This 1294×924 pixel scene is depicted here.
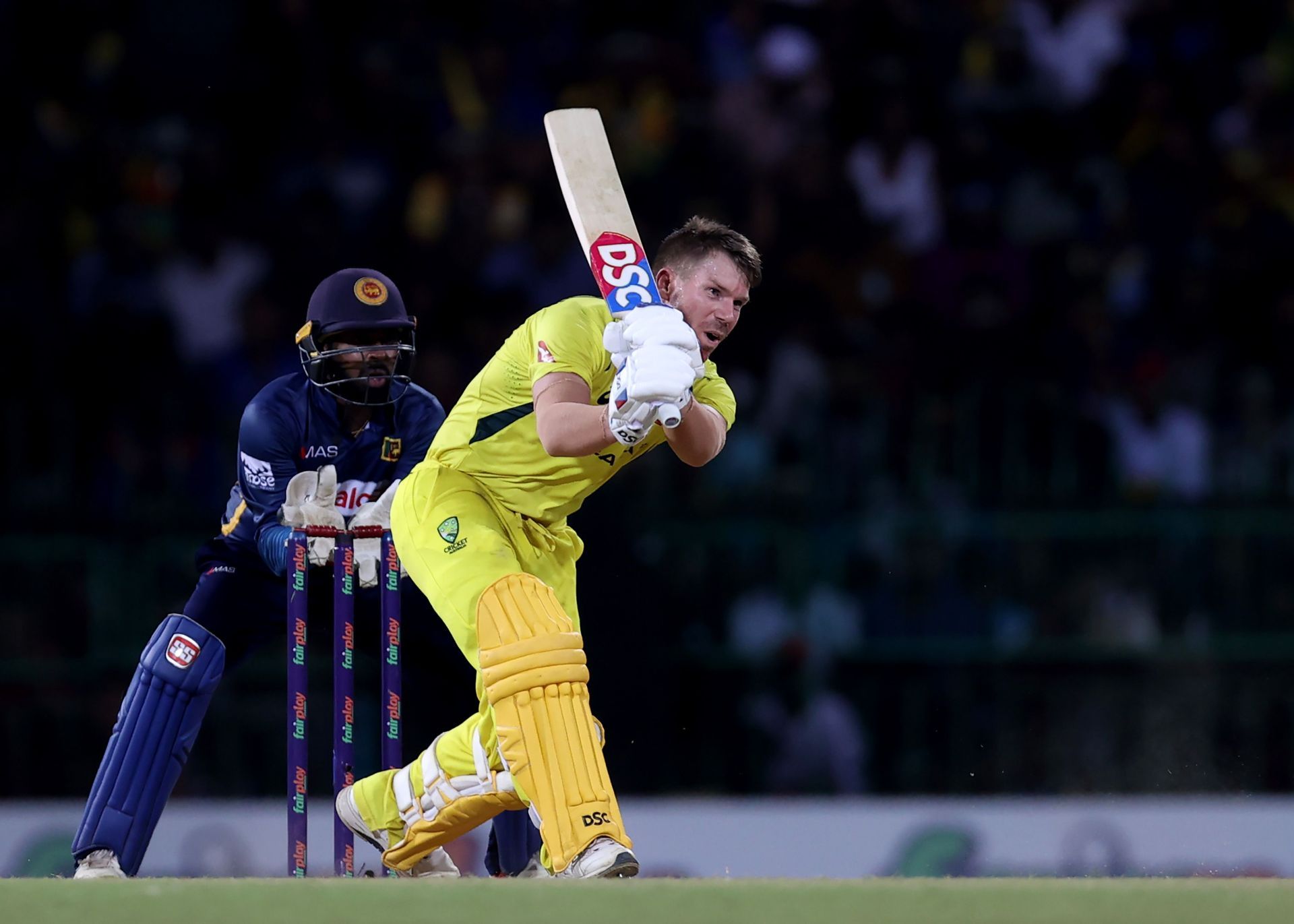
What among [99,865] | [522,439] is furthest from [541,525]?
[99,865]

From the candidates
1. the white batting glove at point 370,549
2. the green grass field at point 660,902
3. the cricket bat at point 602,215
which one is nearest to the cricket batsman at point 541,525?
the cricket bat at point 602,215

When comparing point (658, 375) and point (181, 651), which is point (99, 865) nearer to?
point (181, 651)

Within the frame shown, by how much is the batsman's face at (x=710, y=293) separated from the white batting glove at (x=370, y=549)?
92cm

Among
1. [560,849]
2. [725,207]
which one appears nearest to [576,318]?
[560,849]

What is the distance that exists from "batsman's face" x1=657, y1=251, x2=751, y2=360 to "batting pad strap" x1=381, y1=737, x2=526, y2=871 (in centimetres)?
106

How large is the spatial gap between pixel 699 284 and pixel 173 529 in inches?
142

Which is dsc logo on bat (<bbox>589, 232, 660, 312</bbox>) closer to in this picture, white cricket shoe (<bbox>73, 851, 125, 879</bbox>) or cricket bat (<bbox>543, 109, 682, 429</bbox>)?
cricket bat (<bbox>543, 109, 682, 429</bbox>)

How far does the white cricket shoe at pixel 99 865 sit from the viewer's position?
4391 mm

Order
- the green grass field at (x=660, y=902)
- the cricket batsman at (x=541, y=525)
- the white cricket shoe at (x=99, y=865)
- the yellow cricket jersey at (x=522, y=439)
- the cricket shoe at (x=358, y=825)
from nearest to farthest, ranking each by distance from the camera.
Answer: the green grass field at (x=660, y=902)
the cricket batsman at (x=541, y=525)
the yellow cricket jersey at (x=522, y=439)
the cricket shoe at (x=358, y=825)
the white cricket shoe at (x=99, y=865)

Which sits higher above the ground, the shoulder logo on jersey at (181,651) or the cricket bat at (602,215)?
the cricket bat at (602,215)

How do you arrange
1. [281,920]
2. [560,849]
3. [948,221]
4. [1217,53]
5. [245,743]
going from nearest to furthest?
[281,920], [560,849], [245,743], [948,221], [1217,53]

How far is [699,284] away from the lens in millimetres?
4004

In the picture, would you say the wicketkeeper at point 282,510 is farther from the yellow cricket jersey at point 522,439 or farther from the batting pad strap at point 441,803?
the yellow cricket jersey at point 522,439

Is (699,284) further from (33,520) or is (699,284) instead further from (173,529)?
(33,520)
